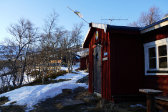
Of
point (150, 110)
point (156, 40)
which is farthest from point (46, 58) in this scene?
point (150, 110)

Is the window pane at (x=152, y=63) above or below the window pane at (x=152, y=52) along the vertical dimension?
below

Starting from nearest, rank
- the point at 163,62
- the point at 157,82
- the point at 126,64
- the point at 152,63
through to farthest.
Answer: the point at 163,62 → the point at 157,82 → the point at 152,63 → the point at 126,64

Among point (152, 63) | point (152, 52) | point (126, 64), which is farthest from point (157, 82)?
point (126, 64)

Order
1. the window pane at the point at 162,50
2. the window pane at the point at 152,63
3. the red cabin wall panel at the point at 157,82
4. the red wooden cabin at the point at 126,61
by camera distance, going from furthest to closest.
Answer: the red wooden cabin at the point at 126,61, the window pane at the point at 152,63, the window pane at the point at 162,50, the red cabin wall panel at the point at 157,82

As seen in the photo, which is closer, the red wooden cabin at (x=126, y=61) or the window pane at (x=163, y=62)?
the window pane at (x=163, y=62)

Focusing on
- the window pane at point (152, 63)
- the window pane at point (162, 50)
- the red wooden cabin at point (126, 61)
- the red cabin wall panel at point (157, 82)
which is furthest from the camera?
the red wooden cabin at point (126, 61)

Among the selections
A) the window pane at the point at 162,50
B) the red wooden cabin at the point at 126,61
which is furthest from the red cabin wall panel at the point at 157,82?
the window pane at the point at 162,50

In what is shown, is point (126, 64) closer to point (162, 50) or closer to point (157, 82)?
point (157, 82)

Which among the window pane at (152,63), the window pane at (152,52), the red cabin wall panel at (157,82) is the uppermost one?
the window pane at (152,52)

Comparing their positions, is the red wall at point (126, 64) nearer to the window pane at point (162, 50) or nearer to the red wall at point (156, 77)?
the red wall at point (156, 77)

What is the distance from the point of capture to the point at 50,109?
6.14m

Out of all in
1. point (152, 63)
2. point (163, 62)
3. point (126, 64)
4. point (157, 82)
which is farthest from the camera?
point (126, 64)

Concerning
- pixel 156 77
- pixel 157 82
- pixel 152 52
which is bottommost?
pixel 157 82

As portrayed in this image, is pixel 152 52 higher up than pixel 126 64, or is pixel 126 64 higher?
pixel 152 52
